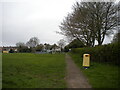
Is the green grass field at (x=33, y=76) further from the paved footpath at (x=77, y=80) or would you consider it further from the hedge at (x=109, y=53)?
the hedge at (x=109, y=53)

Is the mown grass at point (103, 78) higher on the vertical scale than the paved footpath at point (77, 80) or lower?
higher

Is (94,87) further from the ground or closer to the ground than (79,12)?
closer to the ground

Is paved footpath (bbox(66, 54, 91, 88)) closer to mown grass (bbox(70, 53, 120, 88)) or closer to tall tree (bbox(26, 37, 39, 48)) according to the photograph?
mown grass (bbox(70, 53, 120, 88))

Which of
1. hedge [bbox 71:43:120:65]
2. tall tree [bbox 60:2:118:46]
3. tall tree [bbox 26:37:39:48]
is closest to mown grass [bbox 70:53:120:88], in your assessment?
hedge [bbox 71:43:120:65]

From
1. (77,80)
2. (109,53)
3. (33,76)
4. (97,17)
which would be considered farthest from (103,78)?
(97,17)

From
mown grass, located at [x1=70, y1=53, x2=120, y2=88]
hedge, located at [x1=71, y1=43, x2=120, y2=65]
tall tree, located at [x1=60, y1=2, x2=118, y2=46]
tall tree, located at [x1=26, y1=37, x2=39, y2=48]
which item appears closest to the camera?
mown grass, located at [x1=70, y1=53, x2=120, y2=88]

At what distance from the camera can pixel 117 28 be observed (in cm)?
1784

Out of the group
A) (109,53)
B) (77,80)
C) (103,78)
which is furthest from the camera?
(109,53)

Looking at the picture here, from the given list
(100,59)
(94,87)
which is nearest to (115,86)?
(94,87)

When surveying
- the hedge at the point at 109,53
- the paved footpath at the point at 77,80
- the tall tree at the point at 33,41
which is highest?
the tall tree at the point at 33,41

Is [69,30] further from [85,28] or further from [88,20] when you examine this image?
[88,20]

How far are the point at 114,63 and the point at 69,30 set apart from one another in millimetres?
12027

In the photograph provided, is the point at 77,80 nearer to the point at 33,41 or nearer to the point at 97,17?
the point at 97,17

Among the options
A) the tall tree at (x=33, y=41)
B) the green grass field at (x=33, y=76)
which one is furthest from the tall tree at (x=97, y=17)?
the tall tree at (x=33, y=41)
